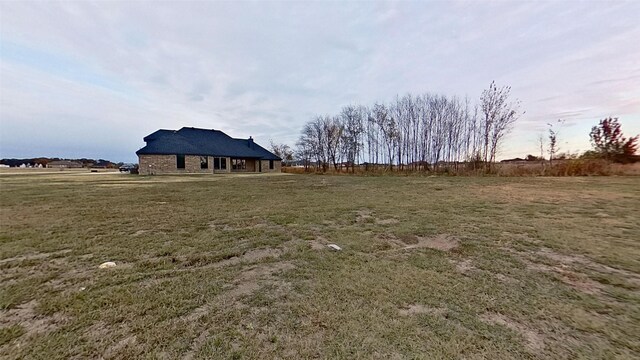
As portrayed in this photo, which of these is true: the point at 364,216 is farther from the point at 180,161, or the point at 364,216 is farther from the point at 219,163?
the point at 219,163

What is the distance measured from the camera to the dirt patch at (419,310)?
2237 millimetres

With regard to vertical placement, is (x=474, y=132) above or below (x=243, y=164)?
above

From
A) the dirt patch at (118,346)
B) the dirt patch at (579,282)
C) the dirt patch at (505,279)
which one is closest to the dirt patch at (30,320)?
the dirt patch at (118,346)

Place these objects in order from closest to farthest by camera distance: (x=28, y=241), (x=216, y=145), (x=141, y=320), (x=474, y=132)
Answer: (x=141, y=320), (x=28, y=241), (x=474, y=132), (x=216, y=145)

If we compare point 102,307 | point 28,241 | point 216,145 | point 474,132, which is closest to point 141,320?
point 102,307

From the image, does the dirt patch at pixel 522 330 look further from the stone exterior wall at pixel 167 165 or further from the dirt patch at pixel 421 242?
the stone exterior wall at pixel 167 165

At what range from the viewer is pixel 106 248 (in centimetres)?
388

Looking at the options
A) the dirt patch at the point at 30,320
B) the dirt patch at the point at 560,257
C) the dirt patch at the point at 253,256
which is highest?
the dirt patch at the point at 30,320

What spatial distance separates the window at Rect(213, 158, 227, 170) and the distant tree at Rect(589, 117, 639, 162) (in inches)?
1527

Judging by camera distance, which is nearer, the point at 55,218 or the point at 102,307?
the point at 102,307

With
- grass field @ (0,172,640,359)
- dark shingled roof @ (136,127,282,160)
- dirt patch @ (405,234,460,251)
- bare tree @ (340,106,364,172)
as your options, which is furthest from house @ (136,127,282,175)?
dirt patch @ (405,234,460,251)

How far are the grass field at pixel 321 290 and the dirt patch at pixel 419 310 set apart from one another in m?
0.02

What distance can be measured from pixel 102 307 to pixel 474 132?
31.4 m

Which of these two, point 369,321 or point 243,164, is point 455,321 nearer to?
point 369,321
